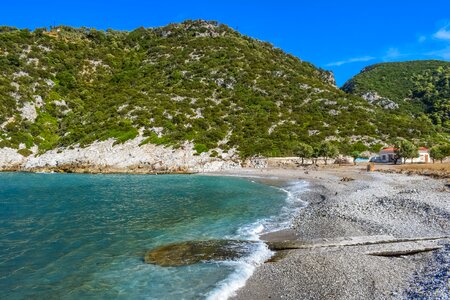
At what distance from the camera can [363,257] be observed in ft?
46.1

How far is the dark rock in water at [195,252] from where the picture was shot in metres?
15.5

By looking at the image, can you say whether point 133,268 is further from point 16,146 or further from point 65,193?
point 16,146

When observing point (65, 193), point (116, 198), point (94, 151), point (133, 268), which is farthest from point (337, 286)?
point (94, 151)

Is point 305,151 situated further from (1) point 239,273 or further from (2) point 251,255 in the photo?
(1) point 239,273

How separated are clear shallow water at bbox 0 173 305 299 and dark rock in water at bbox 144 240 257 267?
577 millimetres

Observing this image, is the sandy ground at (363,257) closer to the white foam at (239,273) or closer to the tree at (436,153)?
the white foam at (239,273)

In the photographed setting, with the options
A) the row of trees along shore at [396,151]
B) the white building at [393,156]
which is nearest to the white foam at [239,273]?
the row of trees along shore at [396,151]

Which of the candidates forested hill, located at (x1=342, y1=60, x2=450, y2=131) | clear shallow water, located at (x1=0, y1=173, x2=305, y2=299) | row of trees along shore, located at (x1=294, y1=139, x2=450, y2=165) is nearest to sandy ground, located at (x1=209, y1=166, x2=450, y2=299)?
clear shallow water, located at (x1=0, y1=173, x2=305, y2=299)

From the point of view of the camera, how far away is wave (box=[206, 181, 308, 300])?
12148 mm

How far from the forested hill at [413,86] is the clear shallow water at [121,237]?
111 metres

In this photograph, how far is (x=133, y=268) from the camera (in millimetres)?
14867

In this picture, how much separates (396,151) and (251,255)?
6027 centimetres

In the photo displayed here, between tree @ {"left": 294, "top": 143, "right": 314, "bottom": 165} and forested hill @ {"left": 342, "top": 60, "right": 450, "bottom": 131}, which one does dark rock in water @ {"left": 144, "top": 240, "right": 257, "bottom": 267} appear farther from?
forested hill @ {"left": 342, "top": 60, "right": 450, "bottom": 131}

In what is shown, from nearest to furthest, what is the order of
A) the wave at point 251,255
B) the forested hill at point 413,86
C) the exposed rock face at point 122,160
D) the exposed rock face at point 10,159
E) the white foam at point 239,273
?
the white foam at point 239,273, the wave at point 251,255, the exposed rock face at point 122,160, the exposed rock face at point 10,159, the forested hill at point 413,86
